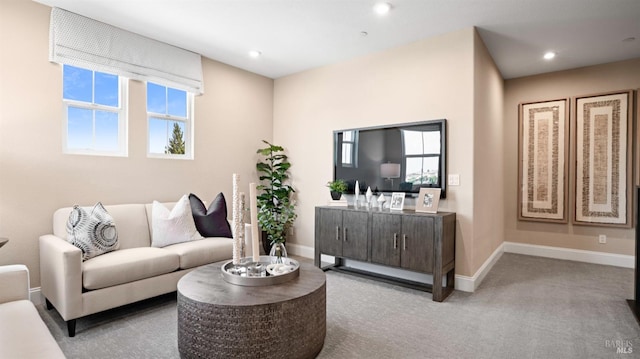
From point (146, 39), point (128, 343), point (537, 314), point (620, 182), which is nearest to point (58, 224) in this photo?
point (128, 343)

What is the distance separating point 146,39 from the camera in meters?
3.75

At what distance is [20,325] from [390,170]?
3405 millimetres

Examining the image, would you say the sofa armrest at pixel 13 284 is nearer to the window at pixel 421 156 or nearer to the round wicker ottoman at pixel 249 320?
A: the round wicker ottoman at pixel 249 320

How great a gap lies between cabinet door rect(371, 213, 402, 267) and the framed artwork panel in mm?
2925

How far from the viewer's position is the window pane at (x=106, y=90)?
3.50 m

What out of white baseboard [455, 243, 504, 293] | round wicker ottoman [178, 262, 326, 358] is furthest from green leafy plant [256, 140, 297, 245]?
round wicker ottoman [178, 262, 326, 358]

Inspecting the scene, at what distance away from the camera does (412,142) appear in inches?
152

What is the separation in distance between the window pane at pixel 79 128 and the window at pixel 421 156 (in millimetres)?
3398

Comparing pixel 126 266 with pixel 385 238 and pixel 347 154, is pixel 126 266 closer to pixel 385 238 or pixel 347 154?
pixel 385 238

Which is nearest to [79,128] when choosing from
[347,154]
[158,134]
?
[158,134]

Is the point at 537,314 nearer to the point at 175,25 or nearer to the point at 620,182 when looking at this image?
the point at 620,182

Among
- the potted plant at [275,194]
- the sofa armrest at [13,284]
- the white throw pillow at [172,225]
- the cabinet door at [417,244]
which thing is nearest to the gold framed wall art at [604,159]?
the cabinet door at [417,244]

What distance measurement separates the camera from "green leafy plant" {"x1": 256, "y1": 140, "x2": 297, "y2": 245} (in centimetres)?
480

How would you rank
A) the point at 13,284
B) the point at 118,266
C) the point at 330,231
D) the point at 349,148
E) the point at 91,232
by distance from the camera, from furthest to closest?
the point at 349,148
the point at 330,231
the point at 91,232
the point at 118,266
the point at 13,284
